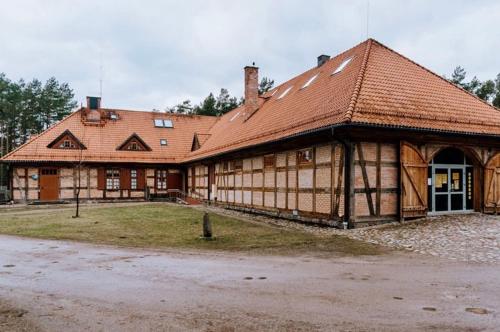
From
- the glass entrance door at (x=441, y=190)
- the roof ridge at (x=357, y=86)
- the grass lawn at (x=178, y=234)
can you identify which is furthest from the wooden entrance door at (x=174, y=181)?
the glass entrance door at (x=441, y=190)

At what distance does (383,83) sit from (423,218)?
16.1 feet

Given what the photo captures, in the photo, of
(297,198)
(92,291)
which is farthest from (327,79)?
(92,291)

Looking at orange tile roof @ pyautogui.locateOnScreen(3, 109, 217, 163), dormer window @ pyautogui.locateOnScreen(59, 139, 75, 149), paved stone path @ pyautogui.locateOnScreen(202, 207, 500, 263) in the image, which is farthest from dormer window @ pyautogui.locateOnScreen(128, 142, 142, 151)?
paved stone path @ pyautogui.locateOnScreen(202, 207, 500, 263)

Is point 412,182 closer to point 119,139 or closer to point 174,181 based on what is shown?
point 174,181

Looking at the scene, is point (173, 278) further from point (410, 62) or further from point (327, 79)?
point (410, 62)

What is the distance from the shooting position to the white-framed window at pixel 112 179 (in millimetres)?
29484

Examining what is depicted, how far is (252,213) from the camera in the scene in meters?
19.3

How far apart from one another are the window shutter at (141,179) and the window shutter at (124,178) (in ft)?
2.29

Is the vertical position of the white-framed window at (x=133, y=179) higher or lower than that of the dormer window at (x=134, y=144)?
lower

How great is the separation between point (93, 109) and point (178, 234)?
2338 cm

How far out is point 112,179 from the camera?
29609 mm

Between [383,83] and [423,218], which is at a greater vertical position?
[383,83]

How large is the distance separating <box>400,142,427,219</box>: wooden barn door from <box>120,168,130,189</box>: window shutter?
70.3ft

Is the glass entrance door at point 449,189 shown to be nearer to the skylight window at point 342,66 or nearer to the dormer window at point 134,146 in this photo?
the skylight window at point 342,66
